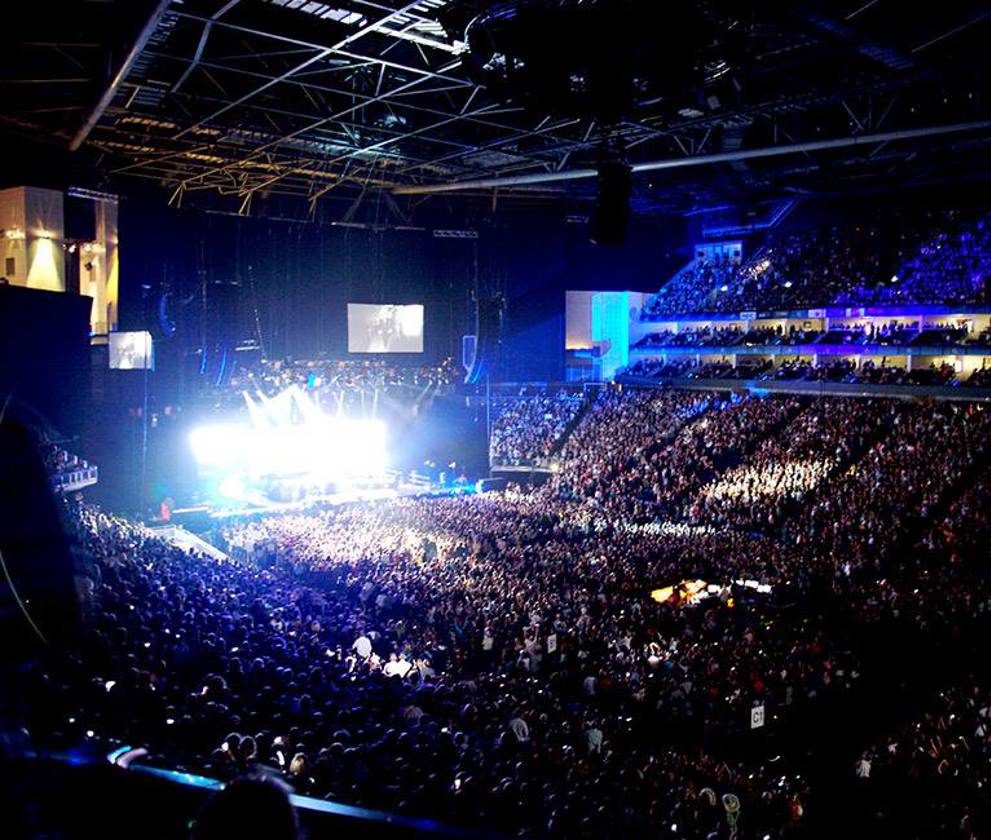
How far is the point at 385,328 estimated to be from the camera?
28.8 metres

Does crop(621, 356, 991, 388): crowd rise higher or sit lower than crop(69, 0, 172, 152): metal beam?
lower

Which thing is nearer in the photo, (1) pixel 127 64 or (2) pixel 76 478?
(1) pixel 127 64

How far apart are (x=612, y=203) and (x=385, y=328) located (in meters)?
16.7

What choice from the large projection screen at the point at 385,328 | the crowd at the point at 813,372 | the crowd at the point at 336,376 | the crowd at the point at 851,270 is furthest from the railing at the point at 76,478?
the crowd at the point at 851,270

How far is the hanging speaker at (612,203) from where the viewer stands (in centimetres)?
1291

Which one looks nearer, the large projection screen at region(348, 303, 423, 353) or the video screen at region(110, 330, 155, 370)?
the video screen at region(110, 330, 155, 370)

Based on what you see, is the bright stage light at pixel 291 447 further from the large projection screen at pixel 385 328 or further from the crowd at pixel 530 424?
the crowd at pixel 530 424

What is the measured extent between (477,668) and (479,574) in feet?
11.0

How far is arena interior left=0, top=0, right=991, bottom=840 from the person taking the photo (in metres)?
6.43

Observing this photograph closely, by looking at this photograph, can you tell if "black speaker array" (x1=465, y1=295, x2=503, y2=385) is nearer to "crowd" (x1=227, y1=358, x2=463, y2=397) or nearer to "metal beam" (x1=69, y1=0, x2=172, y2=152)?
"crowd" (x1=227, y1=358, x2=463, y2=397)

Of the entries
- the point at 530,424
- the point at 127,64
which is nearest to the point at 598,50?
the point at 127,64

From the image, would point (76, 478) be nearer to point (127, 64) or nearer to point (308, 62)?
point (127, 64)

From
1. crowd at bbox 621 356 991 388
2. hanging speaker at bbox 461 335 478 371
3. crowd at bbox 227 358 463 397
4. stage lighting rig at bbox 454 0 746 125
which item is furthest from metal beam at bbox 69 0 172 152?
crowd at bbox 621 356 991 388

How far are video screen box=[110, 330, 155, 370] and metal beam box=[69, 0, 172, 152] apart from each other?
4.31 metres
